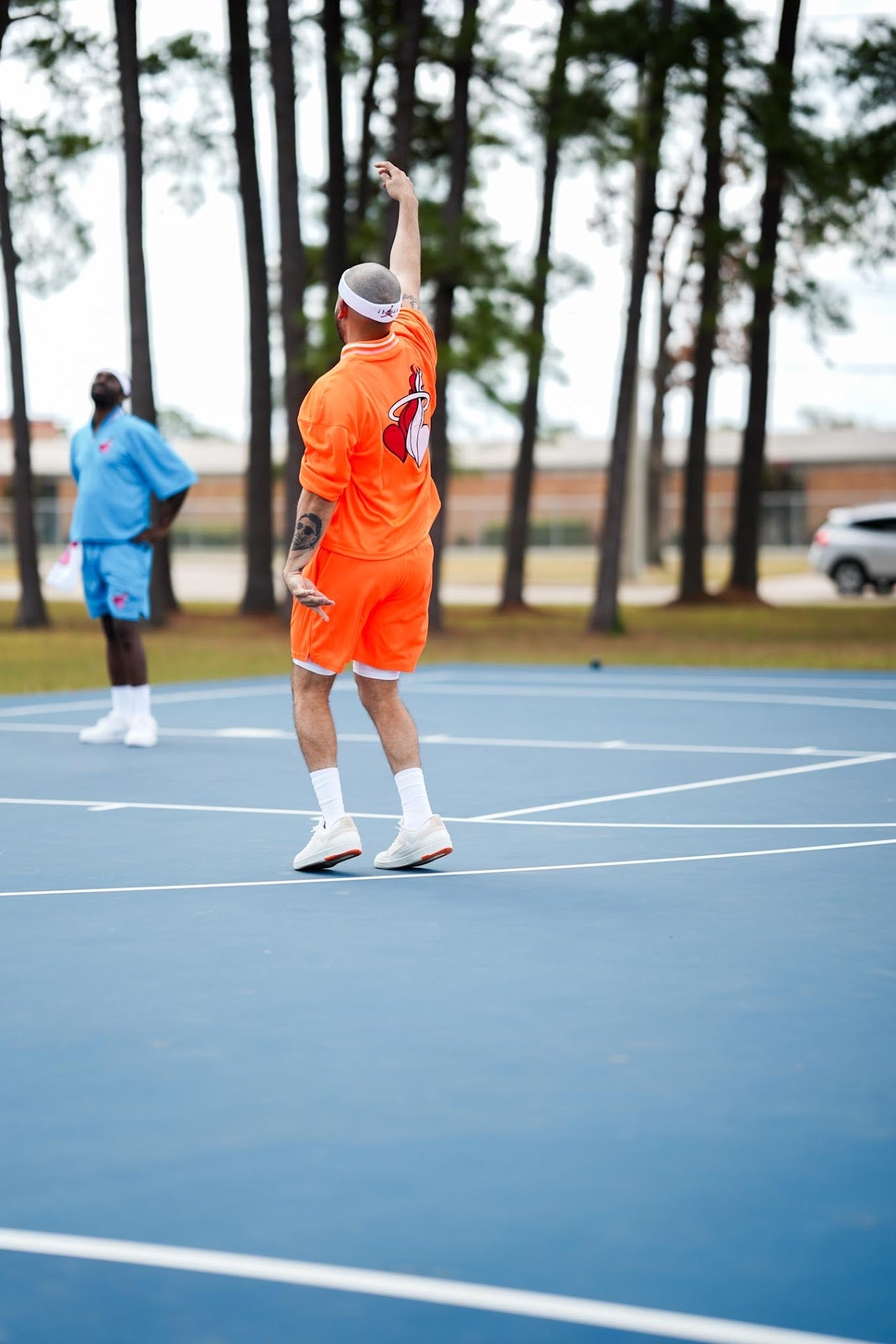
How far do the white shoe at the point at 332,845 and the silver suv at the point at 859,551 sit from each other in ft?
110

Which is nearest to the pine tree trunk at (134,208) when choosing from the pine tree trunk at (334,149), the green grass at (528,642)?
the green grass at (528,642)

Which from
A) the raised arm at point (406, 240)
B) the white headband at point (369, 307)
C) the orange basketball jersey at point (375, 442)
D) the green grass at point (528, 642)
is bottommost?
the green grass at point (528, 642)

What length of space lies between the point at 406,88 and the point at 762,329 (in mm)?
9859

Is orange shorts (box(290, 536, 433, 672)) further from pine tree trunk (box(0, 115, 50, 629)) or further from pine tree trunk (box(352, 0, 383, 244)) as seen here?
pine tree trunk (box(352, 0, 383, 244))

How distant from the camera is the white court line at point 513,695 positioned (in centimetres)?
1415

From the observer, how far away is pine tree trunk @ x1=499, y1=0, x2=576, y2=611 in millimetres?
24547

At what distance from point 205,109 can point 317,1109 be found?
85.0 feet

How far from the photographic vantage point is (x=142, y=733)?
11.2 meters

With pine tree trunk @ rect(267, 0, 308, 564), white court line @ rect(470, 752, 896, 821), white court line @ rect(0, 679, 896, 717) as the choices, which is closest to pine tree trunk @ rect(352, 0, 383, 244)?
pine tree trunk @ rect(267, 0, 308, 564)

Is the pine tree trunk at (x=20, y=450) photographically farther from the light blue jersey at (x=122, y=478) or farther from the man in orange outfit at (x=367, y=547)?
the man in orange outfit at (x=367, y=547)

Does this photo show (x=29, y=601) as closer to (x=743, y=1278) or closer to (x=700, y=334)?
(x=700, y=334)

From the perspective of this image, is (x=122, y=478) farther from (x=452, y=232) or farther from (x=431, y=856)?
(x=452, y=232)

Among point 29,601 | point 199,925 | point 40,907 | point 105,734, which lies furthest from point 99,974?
point 29,601

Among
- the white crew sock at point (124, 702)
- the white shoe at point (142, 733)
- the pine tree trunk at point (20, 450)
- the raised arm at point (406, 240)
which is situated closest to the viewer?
the raised arm at point (406, 240)
